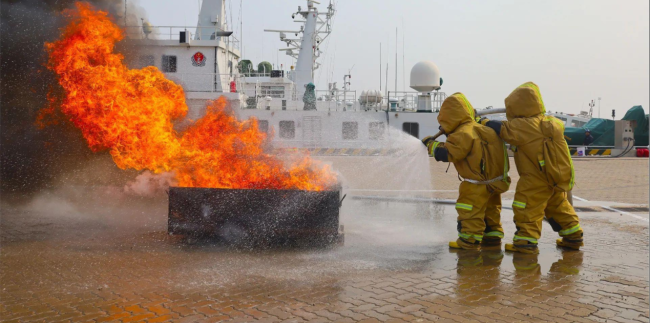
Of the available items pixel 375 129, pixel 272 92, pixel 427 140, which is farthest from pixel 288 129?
pixel 427 140

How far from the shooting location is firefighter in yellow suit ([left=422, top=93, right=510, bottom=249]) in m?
7.32

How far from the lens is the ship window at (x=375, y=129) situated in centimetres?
2747

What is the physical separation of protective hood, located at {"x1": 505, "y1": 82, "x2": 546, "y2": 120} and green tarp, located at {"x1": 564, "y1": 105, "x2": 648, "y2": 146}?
28.3 meters

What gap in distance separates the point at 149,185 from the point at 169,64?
922 centimetres

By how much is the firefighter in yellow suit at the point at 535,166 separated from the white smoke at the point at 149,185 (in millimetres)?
8195

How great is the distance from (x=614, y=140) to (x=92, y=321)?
34.0 metres

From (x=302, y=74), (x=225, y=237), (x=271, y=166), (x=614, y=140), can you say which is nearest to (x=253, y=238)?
(x=225, y=237)

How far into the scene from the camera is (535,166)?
7332 mm

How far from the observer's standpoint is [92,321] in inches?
181

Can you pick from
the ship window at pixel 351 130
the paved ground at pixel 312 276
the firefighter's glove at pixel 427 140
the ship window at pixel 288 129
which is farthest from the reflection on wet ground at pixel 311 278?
the ship window at pixel 351 130

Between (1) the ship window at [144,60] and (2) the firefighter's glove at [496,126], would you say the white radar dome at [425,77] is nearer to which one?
(1) the ship window at [144,60]

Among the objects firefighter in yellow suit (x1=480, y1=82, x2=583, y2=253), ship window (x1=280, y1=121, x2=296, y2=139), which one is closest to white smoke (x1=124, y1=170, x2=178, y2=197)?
firefighter in yellow suit (x1=480, y1=82, x2=583, y2=253)

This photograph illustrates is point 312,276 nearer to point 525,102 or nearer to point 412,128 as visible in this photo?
point 525,102

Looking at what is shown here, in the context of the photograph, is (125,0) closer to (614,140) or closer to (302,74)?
(302,74)
